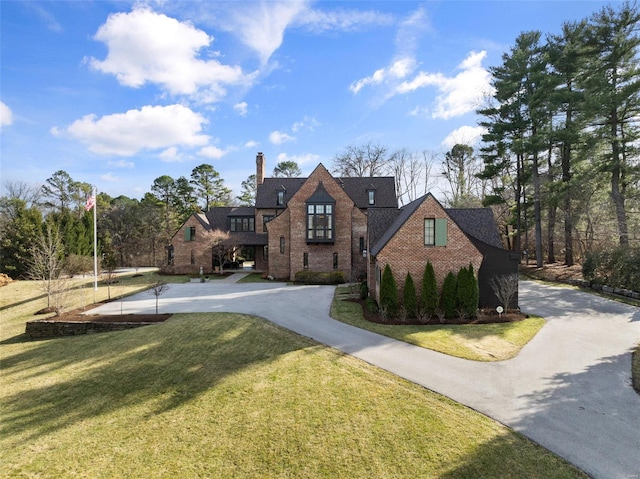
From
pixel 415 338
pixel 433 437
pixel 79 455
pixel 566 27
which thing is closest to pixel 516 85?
pixel 566 27

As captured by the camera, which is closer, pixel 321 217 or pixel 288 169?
pixel 321 217

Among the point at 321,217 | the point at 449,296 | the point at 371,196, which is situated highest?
the point at 371,196

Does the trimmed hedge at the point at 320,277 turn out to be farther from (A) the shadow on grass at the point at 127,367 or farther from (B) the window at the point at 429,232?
(A) the shadow on grass at the point at 127,367

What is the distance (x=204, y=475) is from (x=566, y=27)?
41.5 m

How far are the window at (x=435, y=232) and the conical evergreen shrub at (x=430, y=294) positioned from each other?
133cm

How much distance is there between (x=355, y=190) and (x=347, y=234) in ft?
28.3

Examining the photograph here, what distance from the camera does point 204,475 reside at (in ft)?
19.9

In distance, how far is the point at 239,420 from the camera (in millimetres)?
7781

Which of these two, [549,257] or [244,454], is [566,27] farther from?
[244,454]

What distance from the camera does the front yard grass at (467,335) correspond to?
37.6 feet

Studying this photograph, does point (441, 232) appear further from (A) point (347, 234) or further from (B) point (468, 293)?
(A) point (347, 234)

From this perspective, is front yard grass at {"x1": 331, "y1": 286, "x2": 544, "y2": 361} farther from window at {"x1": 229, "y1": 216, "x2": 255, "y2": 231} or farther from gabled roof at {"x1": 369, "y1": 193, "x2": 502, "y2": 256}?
window at {"x1": 229, "y1": 216, "x2": 255, "y2": 231}

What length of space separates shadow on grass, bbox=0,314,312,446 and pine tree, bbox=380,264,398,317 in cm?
517

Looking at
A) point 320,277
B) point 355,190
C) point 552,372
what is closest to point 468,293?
point 552,372
